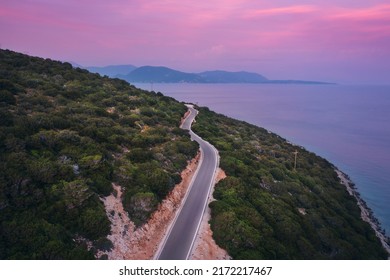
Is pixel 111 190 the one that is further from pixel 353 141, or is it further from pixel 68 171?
pixel 353 141

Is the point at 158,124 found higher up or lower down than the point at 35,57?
lower down

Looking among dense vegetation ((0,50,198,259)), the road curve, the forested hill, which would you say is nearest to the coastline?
the forested hill

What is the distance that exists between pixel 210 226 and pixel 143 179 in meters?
5.82

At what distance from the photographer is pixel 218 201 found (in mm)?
22312

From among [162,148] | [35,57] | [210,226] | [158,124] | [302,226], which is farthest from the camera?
[35,57]

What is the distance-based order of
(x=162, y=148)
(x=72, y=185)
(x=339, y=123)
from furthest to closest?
(x=339, y=123)
(x=162, y=148)
(x=72, y=185)

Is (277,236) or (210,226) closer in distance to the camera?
(210,226)

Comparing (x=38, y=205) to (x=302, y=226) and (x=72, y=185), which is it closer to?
(x=72, y=185)

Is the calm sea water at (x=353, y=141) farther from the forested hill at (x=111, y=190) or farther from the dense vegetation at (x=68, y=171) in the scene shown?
the dense vegetation at (x=68, y=171)

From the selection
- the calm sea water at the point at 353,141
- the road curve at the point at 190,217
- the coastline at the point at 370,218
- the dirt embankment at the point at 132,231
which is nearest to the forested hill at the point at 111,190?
the dirt embankment at the point at 132,231

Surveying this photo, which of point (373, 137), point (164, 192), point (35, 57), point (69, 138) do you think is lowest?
point (373, 137)

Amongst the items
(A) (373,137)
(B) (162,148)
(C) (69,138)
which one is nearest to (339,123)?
(A) (373,137)

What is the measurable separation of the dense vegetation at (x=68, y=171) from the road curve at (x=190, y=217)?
1801mm

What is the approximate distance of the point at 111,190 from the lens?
19.5m
